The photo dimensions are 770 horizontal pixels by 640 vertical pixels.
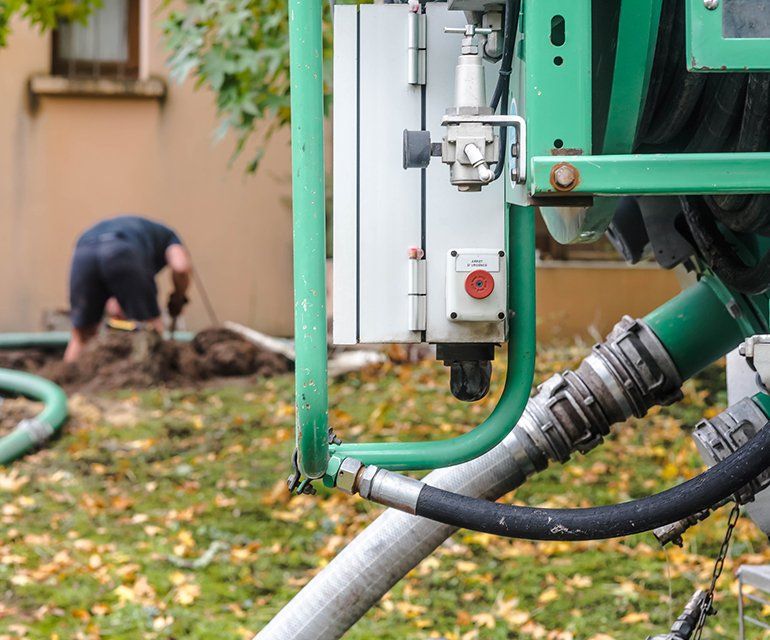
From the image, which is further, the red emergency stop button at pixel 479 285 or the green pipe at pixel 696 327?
the green pipe at pixel 696 327

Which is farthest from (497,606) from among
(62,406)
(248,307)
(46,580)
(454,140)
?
(248,307)

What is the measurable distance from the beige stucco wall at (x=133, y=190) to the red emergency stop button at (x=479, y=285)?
8.35 meters

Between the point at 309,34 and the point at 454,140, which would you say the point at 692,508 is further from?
the point at 309,34

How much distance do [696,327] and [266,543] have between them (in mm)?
2740

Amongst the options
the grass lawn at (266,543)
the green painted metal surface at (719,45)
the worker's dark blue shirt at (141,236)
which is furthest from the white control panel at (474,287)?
the worker's dark blue shirt at (141,236)

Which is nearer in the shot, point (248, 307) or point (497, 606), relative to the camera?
point (497, 606)

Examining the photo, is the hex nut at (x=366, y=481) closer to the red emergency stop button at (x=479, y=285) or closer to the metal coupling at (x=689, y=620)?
the red emergency stop button at (x=479, y=285)

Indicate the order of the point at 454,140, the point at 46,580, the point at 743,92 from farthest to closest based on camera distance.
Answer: the point at 46,580, the point at 743,92, the point at 454,140

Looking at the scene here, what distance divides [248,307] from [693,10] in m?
8.96

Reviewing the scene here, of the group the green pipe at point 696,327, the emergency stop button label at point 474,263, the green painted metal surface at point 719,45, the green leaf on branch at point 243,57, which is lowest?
the green pipe at point 696,327

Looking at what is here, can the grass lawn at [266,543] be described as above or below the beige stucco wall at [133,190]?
below

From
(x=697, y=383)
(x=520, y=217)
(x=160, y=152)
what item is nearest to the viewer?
(x=520, y=217)

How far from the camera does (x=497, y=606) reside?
409 centimetres

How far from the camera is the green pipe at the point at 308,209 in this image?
1.81 metres
